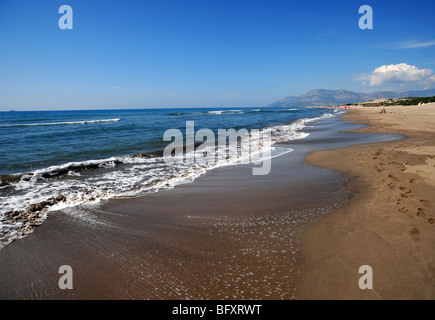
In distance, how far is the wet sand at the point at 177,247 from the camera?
3.11 metres

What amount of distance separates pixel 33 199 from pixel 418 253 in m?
9.16

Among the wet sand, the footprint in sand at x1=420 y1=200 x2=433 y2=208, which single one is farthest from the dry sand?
the wet sand

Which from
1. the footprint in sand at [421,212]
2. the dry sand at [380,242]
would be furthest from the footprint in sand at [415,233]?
the footprint in sand at [421,212]

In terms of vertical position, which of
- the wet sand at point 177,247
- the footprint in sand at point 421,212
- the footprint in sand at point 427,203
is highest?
the footprint in sand at point 427,203

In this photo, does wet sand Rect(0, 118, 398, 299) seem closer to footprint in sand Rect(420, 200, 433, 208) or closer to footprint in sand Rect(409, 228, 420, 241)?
footprint in sand Rect(409, 228, 420, 241)

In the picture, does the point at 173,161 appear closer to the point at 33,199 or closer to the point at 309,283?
the point at 33,199

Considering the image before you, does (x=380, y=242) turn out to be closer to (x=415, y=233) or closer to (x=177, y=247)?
(x=415, y=233)

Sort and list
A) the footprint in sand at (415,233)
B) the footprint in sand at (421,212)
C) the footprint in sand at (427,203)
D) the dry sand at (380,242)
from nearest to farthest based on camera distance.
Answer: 1. the dry sand at (380,242)
2. the footprint in sand at (415,233)
3. the footprint in sand at (421,212)
4. the footprint in sand at (427,203)

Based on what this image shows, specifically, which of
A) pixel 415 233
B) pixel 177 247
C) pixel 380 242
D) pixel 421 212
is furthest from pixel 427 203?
pixel 177 247

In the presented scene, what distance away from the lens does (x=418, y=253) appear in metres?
3.51

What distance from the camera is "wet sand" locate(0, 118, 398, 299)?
3107 millimetres

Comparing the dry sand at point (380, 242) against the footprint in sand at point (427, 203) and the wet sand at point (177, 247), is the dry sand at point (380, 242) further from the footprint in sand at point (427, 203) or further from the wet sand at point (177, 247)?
the wet sand at point (177, 247)
